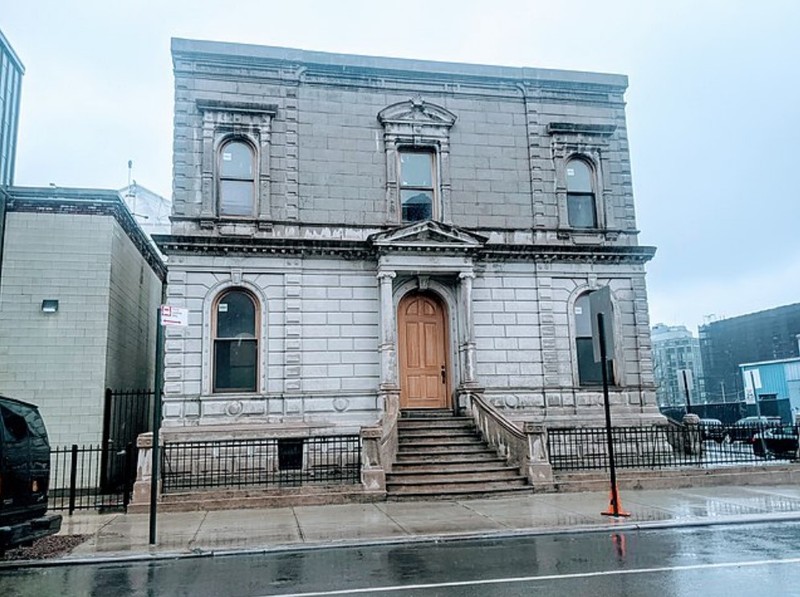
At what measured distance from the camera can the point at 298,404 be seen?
16.2 metres

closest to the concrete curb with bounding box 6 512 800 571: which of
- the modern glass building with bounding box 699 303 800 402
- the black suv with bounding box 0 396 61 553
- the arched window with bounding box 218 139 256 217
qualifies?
the black suv with bounding box 0 396 61 553

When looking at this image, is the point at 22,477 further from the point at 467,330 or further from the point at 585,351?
the point at 585,351

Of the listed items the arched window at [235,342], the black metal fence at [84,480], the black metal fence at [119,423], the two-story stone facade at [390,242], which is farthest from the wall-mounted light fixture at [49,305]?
the arched window at [235,342]

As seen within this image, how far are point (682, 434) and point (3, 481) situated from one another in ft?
50.7

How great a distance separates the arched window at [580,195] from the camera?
19062 millimetres

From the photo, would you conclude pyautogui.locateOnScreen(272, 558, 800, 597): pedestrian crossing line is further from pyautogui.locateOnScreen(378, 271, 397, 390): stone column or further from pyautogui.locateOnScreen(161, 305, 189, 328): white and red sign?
pyautogui.locateOnScreen(378, 271, 397, 390): stone column

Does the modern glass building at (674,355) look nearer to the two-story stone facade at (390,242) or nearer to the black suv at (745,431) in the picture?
the black suv at (745,431)

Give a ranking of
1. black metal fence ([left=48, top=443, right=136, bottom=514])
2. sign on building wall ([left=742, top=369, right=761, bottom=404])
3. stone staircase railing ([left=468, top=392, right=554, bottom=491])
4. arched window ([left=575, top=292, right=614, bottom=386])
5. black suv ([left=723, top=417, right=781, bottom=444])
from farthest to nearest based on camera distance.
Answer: sign on building wall ([left=742, top=369, right=761, bottom=404]), arched window ([left=575, top=292, right=614, bottom=386]), black suv ([left=723, top=417, right=781, bottom=444]), black metal fence ([left=48, top=443, right=136, bottom=514]), stone staircase railing ([left=468, top=392, right=554, bottom=491])

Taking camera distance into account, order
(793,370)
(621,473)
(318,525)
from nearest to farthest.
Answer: (318,525)
(621,473)
(793,370)

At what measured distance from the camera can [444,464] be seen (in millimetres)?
14516

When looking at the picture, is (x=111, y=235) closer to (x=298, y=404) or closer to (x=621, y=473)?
(x=298, y=404)

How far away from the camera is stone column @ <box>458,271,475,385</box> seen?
16828 millimetres

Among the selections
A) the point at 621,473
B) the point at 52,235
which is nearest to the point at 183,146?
the point at 52,235

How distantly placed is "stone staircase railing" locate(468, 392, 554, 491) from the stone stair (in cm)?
19
